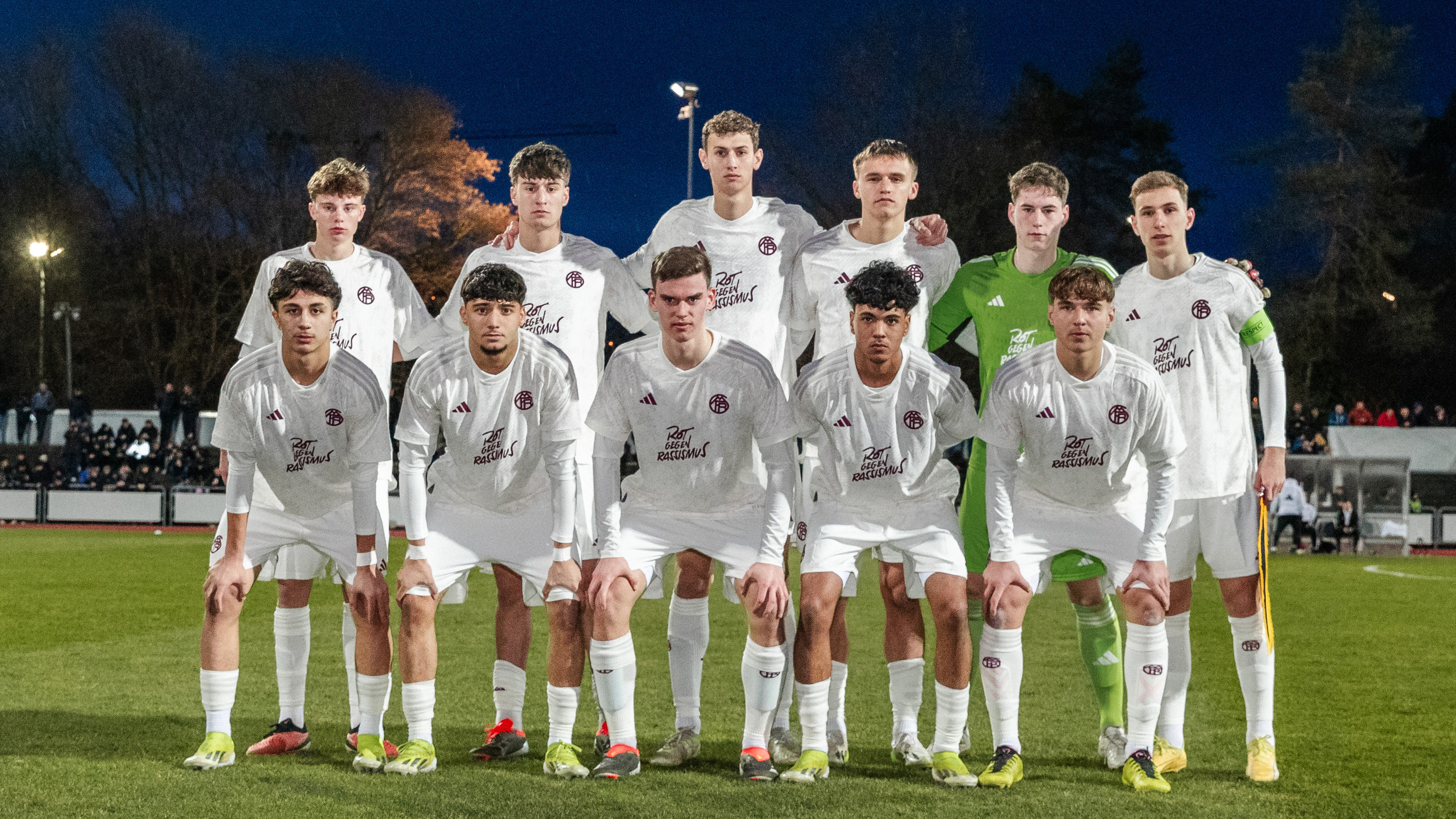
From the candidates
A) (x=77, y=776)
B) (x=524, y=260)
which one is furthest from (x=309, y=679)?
(x=524, y=260)

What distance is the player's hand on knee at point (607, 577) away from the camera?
5125 millimetres

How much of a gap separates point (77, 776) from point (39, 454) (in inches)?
978

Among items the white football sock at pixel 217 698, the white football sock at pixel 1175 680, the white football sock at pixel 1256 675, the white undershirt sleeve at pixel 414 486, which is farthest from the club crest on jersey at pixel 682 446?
the white football sock at pixel 1256 675

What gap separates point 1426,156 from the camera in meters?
42.4

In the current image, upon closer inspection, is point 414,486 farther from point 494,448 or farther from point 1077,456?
point 1077,456

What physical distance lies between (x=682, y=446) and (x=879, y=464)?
2.77ft

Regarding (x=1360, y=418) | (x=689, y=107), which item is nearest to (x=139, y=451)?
(x=689, y=107)

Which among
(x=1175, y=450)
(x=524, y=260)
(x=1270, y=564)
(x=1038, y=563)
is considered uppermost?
(x=524, y=260)

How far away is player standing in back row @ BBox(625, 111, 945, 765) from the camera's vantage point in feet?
18.6

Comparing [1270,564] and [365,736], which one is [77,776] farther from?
[1270,564]

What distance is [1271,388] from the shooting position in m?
5.69

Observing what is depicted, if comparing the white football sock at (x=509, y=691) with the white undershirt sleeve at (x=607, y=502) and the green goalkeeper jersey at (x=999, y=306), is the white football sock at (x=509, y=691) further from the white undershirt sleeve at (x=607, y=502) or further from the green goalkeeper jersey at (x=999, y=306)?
the green goalkeeper jersey at (x=999, y=306)

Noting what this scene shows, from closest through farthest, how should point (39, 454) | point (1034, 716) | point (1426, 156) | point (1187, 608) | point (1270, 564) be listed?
point (1187, 608) < point (1034, 716) < point (1270, 564) < point (39, 454) < point (1426, 156)

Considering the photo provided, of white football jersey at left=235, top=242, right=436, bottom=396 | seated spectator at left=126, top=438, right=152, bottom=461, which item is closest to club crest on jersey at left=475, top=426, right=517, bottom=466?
white football jersey at left=235, top=242, right=436, bottom=396
